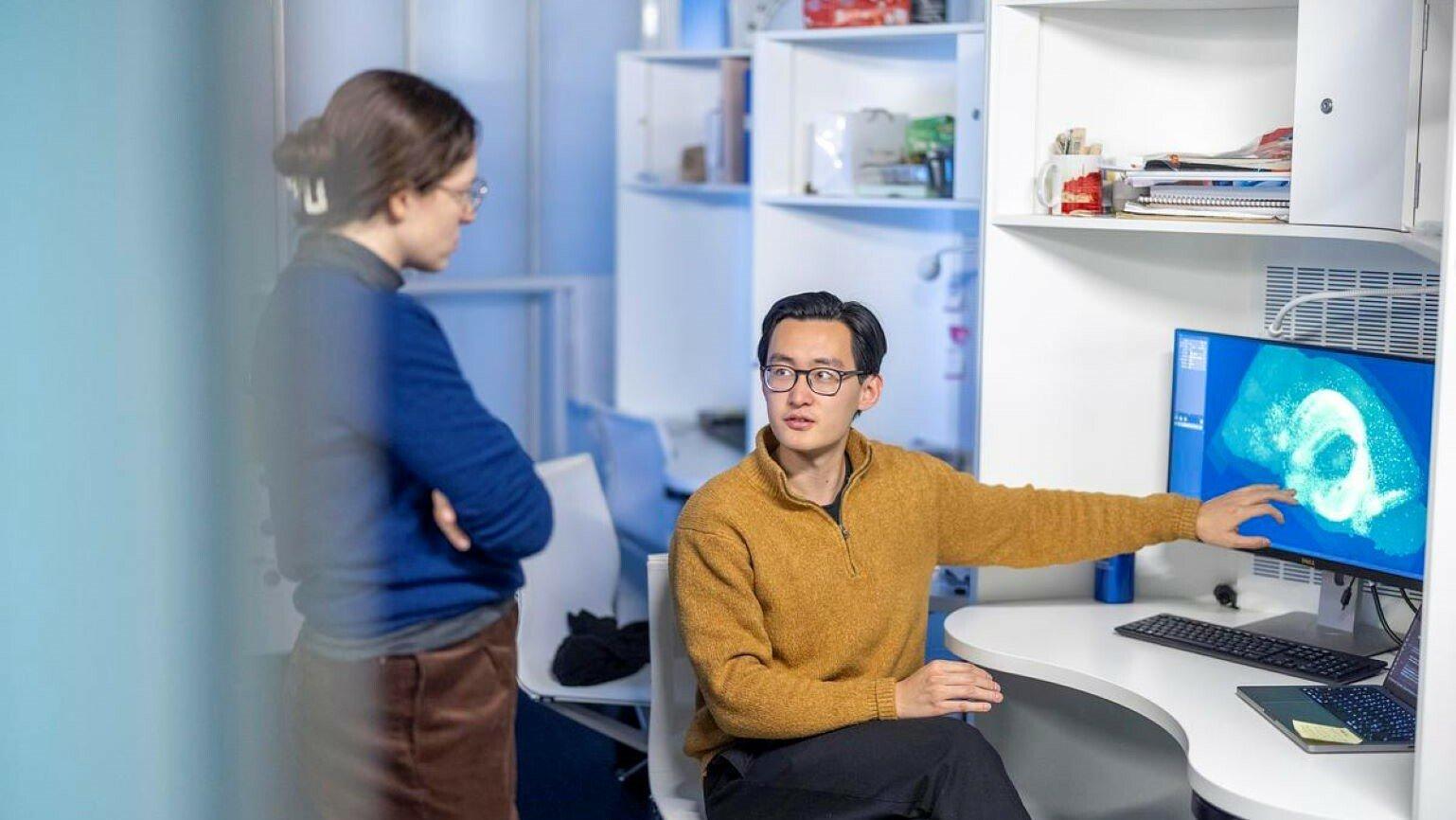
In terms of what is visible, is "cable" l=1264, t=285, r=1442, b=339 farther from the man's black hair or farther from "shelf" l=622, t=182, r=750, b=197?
"shelf" l=622, t=182, r=750, b=197

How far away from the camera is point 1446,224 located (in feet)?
4.61

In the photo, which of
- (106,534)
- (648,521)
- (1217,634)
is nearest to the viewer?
(106,534)

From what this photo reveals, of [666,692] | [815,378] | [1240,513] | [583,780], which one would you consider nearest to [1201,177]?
[1240,513]

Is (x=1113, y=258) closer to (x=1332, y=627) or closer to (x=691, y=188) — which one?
(x=1332, y=627)

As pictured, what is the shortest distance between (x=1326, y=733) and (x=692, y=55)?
269 centimetres

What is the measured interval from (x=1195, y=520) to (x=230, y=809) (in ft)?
5.28

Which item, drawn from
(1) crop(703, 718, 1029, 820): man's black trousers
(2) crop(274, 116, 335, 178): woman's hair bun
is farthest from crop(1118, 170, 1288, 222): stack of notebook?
(2) crop(274, 116, 335, 178): woman's hair bun

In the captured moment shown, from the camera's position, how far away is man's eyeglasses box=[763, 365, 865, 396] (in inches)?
77.7

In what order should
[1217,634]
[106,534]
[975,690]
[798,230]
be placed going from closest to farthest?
[106,534] < [975,690] < [1217,634] < [798,230]

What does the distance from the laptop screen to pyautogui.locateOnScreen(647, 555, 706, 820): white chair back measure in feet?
3.05

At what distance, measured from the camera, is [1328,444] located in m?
2.07

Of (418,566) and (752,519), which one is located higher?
(418,566)

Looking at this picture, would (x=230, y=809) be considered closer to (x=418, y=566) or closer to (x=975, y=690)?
(x=418, y=566)

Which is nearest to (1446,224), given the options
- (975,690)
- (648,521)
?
(975,690)
